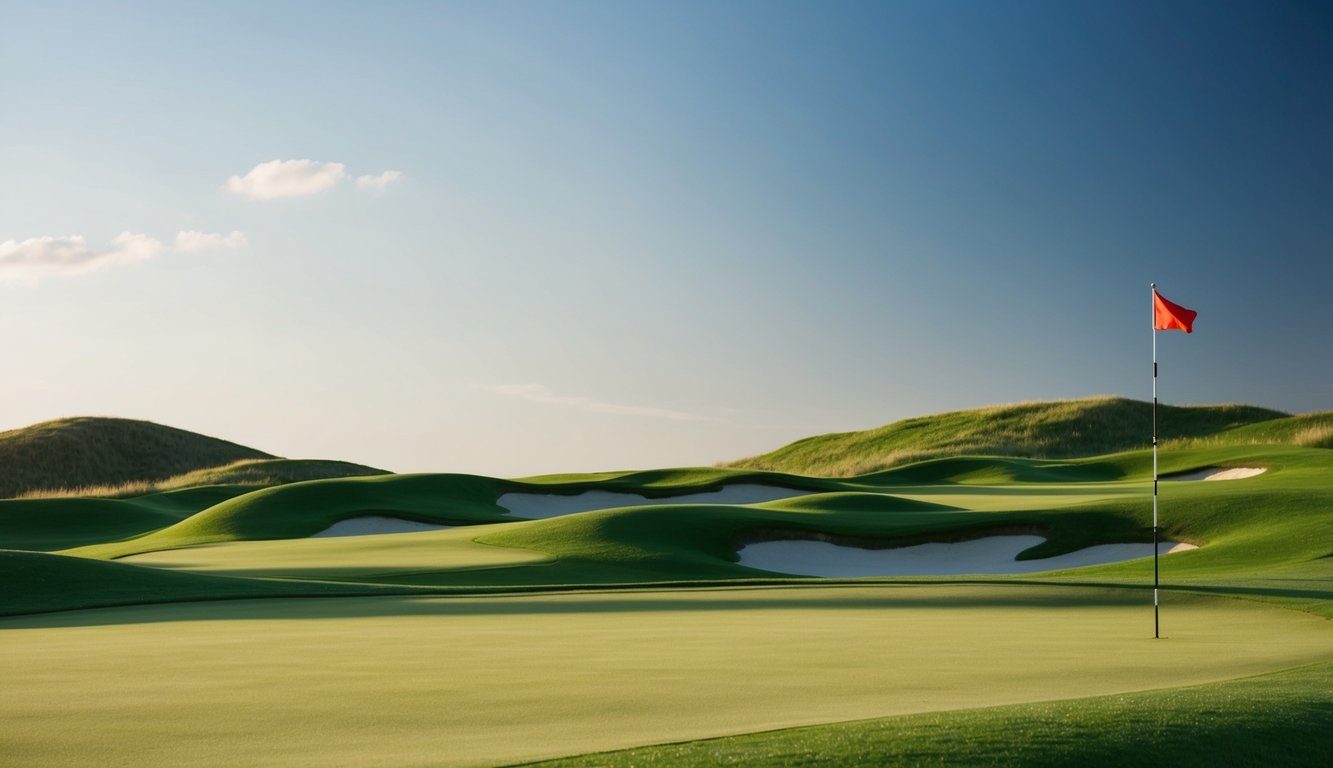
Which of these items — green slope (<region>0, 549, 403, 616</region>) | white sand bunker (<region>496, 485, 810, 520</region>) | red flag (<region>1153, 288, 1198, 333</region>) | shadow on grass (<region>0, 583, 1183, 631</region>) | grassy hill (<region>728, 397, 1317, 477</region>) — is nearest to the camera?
red flag (<region>1153, 288, 1198, 333</region>)

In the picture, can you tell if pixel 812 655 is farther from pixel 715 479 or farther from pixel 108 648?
pixel 715 479

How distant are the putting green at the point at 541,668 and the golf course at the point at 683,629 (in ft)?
0.14

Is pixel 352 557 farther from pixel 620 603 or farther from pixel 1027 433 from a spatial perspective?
pixel 1027 433

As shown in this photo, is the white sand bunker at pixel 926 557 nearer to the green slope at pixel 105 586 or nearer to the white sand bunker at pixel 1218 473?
the green slope at pixel 105 586

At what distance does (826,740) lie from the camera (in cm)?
667

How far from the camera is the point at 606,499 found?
42.2m

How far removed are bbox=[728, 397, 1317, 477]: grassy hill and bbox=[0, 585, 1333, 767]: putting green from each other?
151ft

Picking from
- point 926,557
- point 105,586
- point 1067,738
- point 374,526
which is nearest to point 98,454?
point 374,526

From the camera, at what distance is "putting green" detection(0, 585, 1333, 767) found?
712cm

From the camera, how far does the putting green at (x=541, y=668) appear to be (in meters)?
7.12

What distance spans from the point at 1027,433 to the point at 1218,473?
83.3 feet

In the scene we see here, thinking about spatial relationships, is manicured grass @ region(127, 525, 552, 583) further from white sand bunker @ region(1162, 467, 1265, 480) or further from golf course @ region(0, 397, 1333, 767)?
white sand bunker @ region(1162, 467, 1265, 480)

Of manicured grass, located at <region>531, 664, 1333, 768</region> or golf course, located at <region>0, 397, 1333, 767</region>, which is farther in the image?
golf course, located at <region>0, 397, 1333, 767</region>

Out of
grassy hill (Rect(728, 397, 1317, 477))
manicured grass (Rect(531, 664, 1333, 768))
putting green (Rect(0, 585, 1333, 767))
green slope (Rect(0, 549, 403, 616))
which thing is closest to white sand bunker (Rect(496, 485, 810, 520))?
grassy hill (Rect(728, 397, 1317, 477))
